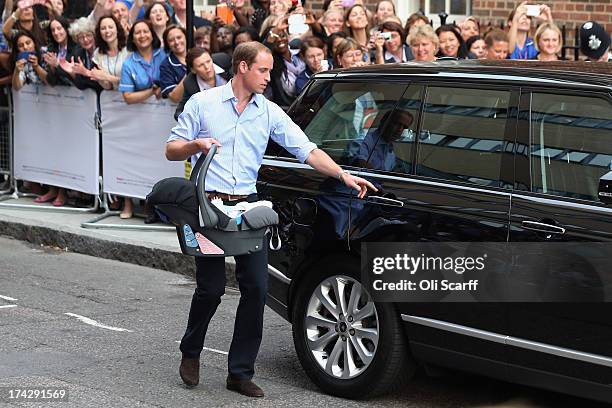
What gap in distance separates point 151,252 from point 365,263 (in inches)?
185

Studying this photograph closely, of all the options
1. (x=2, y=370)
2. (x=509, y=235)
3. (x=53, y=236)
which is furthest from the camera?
(x=53, y=236)

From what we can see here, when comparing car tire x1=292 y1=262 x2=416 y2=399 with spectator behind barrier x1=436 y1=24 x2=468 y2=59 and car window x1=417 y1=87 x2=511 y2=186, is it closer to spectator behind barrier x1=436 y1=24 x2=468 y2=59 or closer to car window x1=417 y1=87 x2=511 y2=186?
car window x1=417 y1=87 x2=511 y2=186

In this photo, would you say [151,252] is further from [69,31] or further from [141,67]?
[69,31]

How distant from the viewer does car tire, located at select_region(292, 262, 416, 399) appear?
6.41m

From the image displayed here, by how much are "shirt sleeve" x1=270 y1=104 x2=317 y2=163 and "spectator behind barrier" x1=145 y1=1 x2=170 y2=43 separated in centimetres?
614

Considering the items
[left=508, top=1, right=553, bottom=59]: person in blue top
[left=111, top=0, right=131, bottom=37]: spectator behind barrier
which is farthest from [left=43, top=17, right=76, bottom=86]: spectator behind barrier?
[left=508, top=1, right=553, bottom=59]: person in blue top

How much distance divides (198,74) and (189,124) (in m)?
4.71

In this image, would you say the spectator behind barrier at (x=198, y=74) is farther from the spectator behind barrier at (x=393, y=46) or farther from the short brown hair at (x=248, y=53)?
the short brown hair at (x=248, y=53)

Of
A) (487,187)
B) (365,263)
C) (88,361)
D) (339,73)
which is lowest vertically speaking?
(88,361)

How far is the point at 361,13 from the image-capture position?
40.1ft

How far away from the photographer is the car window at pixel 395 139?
650 centimetres

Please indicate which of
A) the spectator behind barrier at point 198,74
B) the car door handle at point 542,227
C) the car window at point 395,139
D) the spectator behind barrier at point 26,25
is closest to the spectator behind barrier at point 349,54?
the spectator behind barrier at point 198,74

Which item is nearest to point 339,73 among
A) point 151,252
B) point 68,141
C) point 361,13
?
point 151,252

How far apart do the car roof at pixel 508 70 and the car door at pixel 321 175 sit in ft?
0.32
